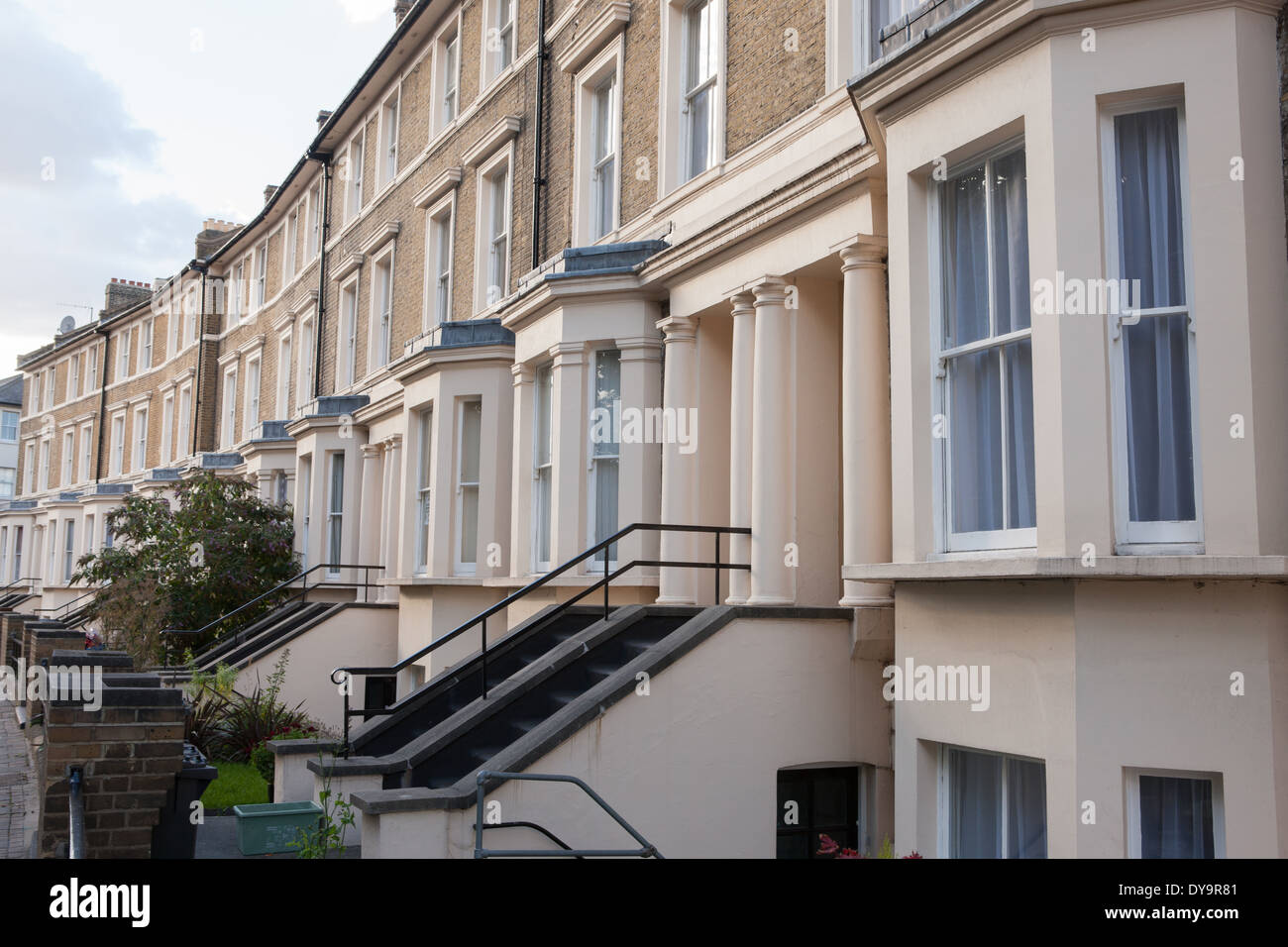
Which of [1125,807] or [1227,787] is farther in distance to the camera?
[1125,807]

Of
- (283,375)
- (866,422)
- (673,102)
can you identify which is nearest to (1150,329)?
(866,422)

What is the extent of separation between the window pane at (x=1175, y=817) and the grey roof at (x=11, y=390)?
6679cm

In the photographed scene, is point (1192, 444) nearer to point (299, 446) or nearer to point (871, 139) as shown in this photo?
point (871, 139)

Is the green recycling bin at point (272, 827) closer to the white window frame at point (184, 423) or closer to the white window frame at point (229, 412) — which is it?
the white window frame at point (229, 412)

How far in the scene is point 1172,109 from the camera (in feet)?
19.1

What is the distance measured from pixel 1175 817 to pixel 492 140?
44.1 feet

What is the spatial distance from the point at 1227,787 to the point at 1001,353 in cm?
261

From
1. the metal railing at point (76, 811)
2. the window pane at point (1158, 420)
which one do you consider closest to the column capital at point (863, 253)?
the window pane at point (1158, 420)

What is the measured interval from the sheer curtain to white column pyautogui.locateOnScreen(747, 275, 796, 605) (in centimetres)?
355

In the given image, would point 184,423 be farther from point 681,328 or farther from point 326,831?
point 326,831

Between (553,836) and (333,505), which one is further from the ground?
(333,505)

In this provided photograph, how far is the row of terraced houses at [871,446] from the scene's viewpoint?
544 cm

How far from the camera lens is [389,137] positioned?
21.3 metres
